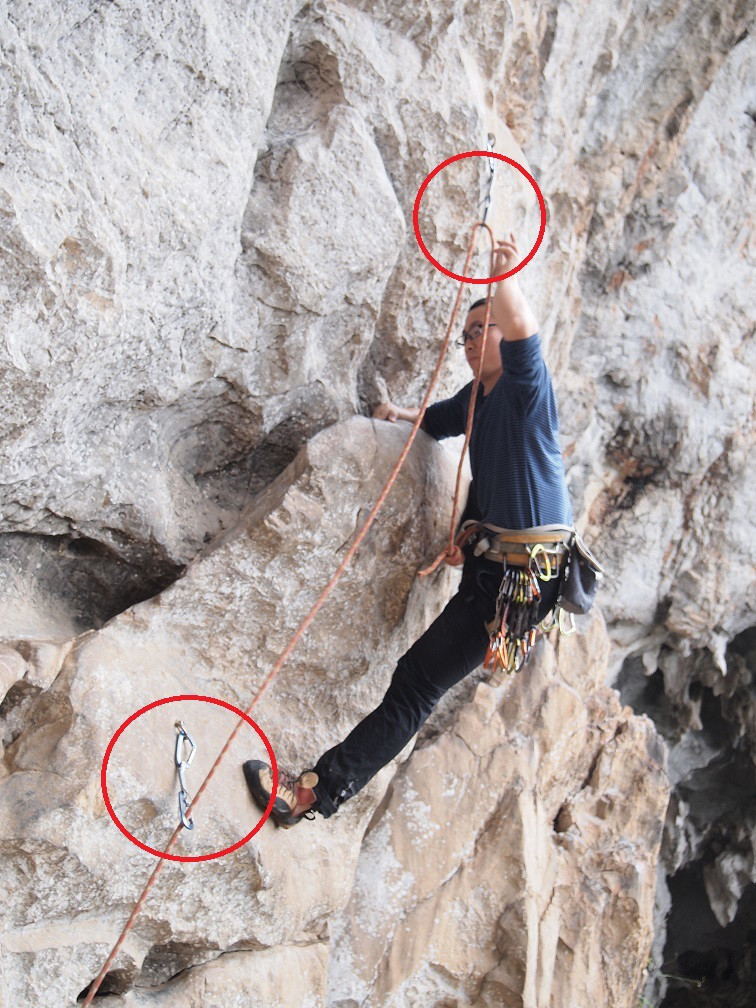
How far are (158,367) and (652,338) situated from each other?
158 inches

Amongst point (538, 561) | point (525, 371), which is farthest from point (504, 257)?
point (538, 561)

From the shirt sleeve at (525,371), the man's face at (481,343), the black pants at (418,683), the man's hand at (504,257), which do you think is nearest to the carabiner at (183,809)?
the black pants at (418,683)

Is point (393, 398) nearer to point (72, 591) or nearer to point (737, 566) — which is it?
point (72, 591)

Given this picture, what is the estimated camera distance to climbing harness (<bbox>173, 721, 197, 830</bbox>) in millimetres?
2910

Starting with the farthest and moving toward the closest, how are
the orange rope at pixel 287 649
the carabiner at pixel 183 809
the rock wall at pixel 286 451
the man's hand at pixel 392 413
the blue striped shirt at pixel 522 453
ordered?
1. the man's hand at pixel 392 413
2. the blue striped shirt at pixel 522 453
3. the carabiner at pixel 183 809
4. the orange rope at pixel 287 649
5. the rock wall at pixel 286 451

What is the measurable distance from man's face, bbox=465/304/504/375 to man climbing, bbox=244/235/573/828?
2 centimetres

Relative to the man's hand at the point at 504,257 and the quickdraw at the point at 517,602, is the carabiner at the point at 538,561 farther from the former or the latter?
the man's hand at the point at 504,257

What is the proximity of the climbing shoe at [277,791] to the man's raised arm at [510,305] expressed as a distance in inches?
70.2

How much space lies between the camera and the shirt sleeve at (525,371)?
2910 millimetres

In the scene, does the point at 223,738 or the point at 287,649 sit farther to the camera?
the point at 223,738

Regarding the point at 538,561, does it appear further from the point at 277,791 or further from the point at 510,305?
the point at 277,791

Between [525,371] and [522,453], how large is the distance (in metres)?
0.34

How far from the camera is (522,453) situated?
3.14 metres

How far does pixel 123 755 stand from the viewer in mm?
2844
